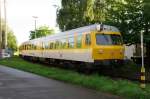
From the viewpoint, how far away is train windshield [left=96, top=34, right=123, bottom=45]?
26375mm

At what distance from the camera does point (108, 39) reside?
88.0ft

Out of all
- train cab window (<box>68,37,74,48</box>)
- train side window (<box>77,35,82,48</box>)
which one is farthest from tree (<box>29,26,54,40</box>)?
train side window (<box>77,35,82,48</box>)

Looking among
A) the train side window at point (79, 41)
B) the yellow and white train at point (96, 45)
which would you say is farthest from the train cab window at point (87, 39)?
the train side window at point (79, 41)

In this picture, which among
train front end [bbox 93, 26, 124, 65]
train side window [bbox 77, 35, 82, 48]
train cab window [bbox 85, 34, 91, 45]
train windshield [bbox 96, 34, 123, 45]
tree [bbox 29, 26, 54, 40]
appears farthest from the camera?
tree [bbox 29, 26, 54, 40]

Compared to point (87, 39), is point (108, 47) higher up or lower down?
lower down

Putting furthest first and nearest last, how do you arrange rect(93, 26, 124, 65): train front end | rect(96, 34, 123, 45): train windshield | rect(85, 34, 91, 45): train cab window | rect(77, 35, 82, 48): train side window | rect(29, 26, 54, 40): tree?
rect(29, 26, 54, 40): tree → rect(77, 35, 82, 48): train side window → rect(85, 34, 91, 45): train cab window → rect(96, 34, 123, 45): train windshield → rect(93, 26, 124, 65): train front end

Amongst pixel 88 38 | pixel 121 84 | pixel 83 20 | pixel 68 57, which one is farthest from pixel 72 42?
pixel 83 20

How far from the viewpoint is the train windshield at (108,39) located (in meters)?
26.4

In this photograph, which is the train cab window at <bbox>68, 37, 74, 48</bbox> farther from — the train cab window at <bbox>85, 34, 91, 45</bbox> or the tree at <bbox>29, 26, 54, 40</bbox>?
Result: the tree at <bbox>29, 26, 54, 40</bbox>

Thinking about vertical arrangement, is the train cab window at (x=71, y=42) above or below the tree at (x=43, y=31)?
below

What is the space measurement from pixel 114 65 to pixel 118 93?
1083 cm

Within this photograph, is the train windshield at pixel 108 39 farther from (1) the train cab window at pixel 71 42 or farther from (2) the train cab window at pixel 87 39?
(1) the train cab window at pixel 71 42

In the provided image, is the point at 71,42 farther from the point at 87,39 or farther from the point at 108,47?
the point at 108,47

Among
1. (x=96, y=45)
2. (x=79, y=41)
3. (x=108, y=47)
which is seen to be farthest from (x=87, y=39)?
(x=79, y=41)
